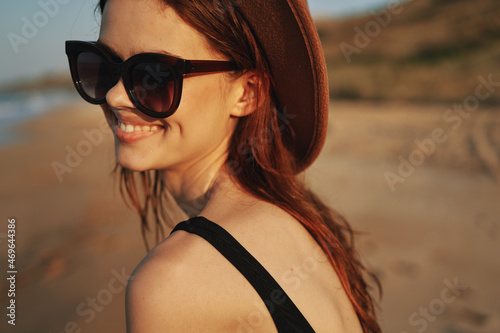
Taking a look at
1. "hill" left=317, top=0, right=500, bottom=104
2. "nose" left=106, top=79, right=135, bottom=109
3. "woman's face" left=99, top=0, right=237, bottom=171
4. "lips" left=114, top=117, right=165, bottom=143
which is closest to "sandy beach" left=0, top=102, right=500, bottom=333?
"woman's face" left=99, top=0, right=237, bottom=171

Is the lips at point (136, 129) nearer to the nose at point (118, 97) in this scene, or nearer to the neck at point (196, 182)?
the nose at point (118, 97)

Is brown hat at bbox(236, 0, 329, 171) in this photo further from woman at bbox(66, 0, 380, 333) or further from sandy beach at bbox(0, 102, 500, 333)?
sandy beach at bbox(0, 102, 500, 333)

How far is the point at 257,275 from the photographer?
3.84ft

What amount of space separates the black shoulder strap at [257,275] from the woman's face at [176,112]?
0.36 m

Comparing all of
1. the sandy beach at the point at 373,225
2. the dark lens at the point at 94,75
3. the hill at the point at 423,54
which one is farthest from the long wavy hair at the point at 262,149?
the hill at the point at 423,54

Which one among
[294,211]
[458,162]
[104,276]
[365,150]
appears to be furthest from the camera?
[365,150]

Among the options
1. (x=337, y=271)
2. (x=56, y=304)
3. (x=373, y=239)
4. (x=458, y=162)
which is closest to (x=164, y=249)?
(x=337, y=271)

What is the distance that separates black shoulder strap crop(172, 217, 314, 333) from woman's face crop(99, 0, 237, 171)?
1.16 feet

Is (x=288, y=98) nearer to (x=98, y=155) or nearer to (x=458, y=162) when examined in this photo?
(x=458, y=162)

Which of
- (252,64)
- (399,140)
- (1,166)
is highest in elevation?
(252,64)

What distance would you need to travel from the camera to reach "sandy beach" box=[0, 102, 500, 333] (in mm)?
3357

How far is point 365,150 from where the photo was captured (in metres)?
8.06

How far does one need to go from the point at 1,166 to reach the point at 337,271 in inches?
334

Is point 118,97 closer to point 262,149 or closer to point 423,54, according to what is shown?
point 262,149
